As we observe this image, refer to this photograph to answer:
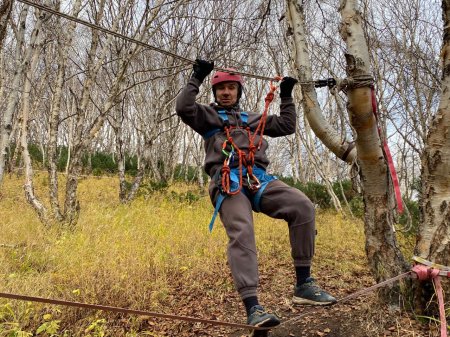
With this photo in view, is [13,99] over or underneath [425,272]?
over

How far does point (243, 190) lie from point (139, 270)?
70.9 inches

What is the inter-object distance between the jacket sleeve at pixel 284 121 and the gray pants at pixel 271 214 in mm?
518

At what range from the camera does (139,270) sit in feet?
12.1

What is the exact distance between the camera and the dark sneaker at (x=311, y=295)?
2.19 metres

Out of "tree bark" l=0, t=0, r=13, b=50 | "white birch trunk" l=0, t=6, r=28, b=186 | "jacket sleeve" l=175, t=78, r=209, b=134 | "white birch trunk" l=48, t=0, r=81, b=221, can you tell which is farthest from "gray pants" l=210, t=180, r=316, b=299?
"white birch trunk" l=48, t=0, r=81, b=221

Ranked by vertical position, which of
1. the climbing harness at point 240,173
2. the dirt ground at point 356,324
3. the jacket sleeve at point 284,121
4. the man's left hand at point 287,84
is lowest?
the dirt ground at point 356,324

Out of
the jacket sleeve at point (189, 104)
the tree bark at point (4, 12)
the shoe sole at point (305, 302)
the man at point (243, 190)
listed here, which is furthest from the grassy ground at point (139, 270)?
the tree bark at point (4, 12)

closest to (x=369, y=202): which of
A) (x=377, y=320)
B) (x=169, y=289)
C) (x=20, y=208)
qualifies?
(x=377, y=320)

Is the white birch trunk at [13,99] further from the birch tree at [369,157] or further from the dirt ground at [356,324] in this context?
the birch tree at [369,157]

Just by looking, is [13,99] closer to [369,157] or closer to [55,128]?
[55,128]

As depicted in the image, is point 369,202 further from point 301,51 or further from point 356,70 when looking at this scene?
point 301,51

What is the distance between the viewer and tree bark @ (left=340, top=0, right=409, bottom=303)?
99.5 inches

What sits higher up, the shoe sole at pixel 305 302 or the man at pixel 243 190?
the man at pixel 243 190

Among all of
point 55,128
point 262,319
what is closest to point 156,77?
point 55,128
